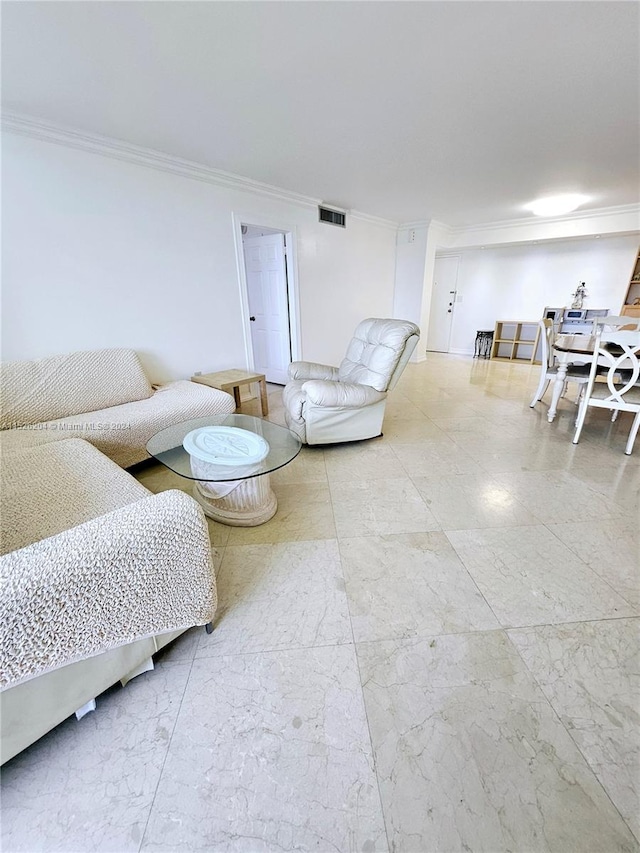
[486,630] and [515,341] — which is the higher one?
[515,341]

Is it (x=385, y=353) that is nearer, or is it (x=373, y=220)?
(x=385, y=353)

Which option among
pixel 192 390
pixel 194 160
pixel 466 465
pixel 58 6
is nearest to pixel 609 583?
pixel 466 465

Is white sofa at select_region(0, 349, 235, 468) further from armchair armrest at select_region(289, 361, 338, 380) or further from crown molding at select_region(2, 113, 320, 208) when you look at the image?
crown molding at select_region(2, 113, 320, 208)

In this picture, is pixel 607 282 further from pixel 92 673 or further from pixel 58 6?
pixel 92 673

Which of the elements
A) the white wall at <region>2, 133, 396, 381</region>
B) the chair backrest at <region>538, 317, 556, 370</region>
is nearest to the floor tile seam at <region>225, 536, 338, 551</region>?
the white wall at <region>2, 133, 396, 381</region>

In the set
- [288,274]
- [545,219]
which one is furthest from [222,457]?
[545,219]

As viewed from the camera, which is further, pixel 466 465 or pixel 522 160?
pixel 522 160

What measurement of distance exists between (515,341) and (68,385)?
6.61 m

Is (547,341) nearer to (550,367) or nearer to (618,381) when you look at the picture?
(550,367)

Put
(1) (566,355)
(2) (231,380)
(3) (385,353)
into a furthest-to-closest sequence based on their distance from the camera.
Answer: (2) (231,380) < (1) (566,355) < (3) (385,353)

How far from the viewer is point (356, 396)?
249 cm

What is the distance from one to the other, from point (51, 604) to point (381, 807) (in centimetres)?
94

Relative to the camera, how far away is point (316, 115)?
2166 millimetres

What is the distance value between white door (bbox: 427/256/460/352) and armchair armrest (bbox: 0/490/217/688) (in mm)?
6623
